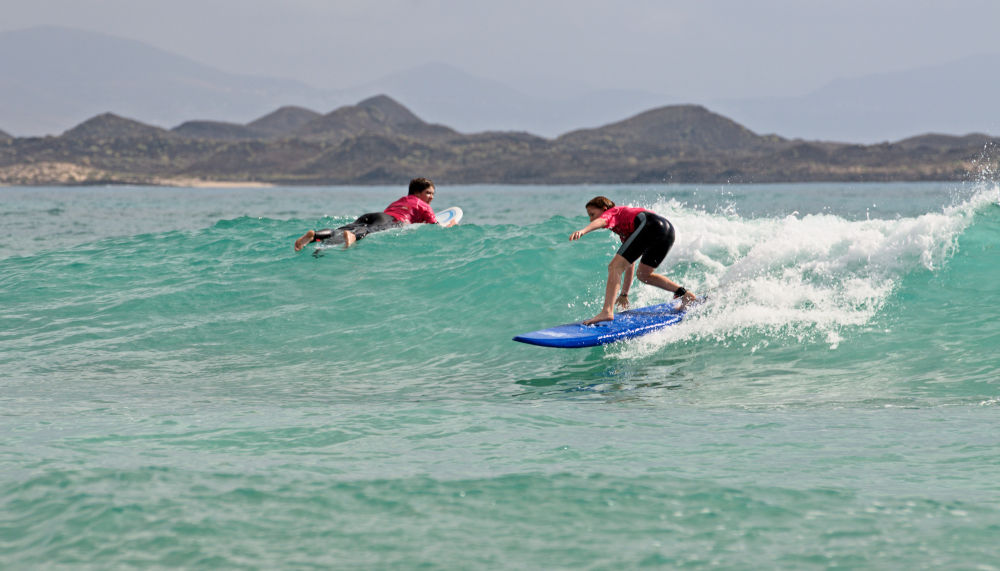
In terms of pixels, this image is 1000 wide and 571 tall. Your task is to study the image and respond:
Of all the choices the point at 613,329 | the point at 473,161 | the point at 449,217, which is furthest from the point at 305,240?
the point at 473,161

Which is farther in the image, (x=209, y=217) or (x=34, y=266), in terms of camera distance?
(x=209, y=217)

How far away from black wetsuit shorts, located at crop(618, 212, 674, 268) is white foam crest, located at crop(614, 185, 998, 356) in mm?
955

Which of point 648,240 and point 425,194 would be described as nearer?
point 648,240

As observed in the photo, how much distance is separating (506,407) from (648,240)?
11.0 feet

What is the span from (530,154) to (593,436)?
16241cm

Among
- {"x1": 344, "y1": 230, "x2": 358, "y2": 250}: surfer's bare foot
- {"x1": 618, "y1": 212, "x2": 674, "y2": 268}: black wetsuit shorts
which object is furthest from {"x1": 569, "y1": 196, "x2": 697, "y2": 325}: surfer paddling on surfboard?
{"x1": 344, "y1": 230, "x2": 358, "y2": 250}: surfer's bare foot

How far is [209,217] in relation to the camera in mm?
48031

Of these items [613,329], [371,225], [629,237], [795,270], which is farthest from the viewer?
[371,225]

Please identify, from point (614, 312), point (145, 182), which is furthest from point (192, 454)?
point (145, 182)

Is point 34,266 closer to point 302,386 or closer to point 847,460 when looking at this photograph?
point 302,386

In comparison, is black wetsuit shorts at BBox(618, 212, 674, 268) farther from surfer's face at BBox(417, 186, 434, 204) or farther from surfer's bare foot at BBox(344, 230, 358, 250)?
surfer's bare foot at BBox(344, 230, 358, 250)

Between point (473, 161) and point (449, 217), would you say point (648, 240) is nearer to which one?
point (449, 217)

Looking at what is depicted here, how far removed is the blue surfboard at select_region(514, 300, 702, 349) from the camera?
31.6 feet

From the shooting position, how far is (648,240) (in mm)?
10273
